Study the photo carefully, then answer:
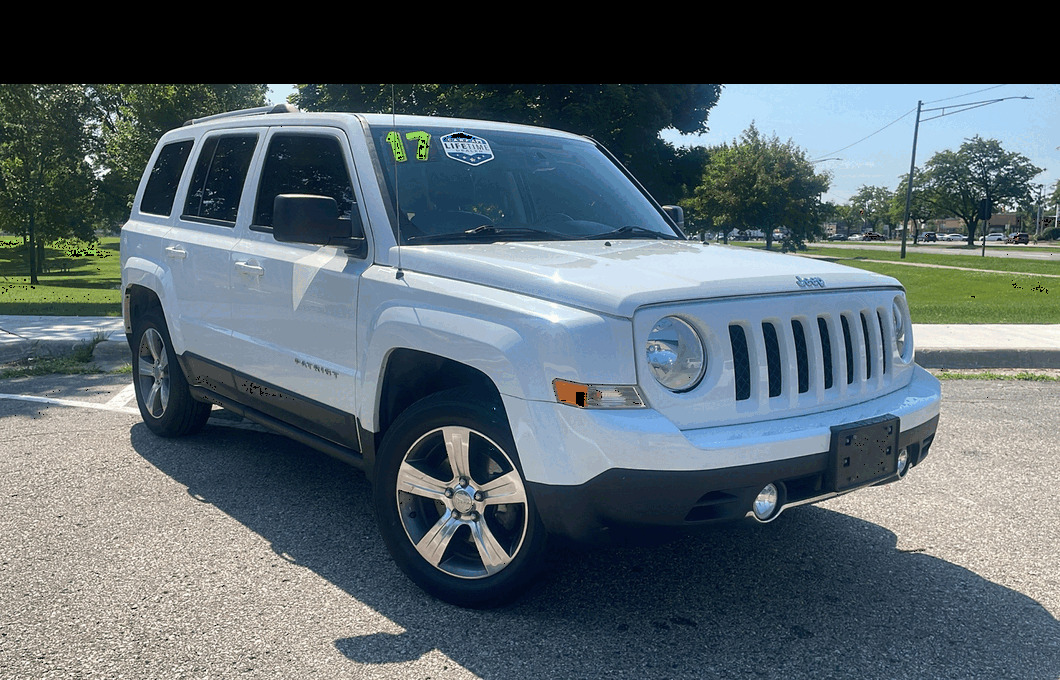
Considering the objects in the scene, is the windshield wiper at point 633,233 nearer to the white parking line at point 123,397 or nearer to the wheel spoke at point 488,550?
the wheel spoke at point 488,550

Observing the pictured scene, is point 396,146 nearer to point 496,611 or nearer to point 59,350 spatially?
point 496,611

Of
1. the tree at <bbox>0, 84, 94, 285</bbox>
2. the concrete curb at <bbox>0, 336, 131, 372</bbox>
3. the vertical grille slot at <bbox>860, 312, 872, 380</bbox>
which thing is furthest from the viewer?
the tree at <bbox>0, 84, 94, 285</bbox>

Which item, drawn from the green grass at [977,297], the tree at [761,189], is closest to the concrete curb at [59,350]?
the green grass at [977,297]

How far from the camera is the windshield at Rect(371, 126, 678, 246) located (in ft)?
14.0

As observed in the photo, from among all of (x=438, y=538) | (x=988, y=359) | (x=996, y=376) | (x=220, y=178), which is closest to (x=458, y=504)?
(x=438, y=538)

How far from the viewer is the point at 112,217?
34688 mm

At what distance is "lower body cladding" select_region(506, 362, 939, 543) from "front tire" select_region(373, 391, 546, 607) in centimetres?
21

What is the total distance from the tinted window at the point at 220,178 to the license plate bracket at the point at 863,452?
337 cm

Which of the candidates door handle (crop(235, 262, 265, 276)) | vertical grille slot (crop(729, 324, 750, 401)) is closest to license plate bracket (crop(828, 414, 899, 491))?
vertical grille slot (crop(729, 324, 750, 401))

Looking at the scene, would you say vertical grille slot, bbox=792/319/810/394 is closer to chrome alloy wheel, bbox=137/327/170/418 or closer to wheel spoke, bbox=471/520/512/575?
wheel spoke, bbox=471/520/512/575

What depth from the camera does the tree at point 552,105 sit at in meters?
20.1
